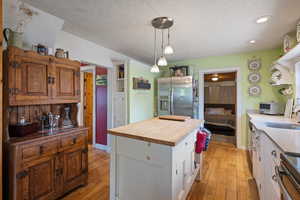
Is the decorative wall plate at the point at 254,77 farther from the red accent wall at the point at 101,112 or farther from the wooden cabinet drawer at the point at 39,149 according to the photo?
the wooden cabinet drawer at the point at 39,149

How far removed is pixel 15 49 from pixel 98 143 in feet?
9.10

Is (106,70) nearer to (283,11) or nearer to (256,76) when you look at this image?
(283,11)

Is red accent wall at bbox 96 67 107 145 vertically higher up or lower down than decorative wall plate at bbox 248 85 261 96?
lower down

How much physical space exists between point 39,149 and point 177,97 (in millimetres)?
3285

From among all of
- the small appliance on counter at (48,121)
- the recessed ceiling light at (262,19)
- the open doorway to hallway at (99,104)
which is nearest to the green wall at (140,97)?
the open doorway to hallway at (99,104)

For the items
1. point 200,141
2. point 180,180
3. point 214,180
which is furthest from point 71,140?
point 214,180

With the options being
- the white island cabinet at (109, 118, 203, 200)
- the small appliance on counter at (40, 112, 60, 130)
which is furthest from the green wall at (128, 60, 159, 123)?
the white island cabinet at (109, 118, 203, 200)

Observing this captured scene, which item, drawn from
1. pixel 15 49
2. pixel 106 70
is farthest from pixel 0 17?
pixel 106 70

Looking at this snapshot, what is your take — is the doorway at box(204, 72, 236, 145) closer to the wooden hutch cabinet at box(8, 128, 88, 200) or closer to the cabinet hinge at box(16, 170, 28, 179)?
the wooden hutch cabinet at box(8, 128, 88, 200)

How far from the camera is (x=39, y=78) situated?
1.68 metres

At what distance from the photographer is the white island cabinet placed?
1214 mm

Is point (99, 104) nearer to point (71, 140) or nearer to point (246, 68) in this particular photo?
point (71, 140)

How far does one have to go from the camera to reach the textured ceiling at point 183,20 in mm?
1693

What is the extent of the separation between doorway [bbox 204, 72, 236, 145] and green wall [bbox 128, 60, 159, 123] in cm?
239
